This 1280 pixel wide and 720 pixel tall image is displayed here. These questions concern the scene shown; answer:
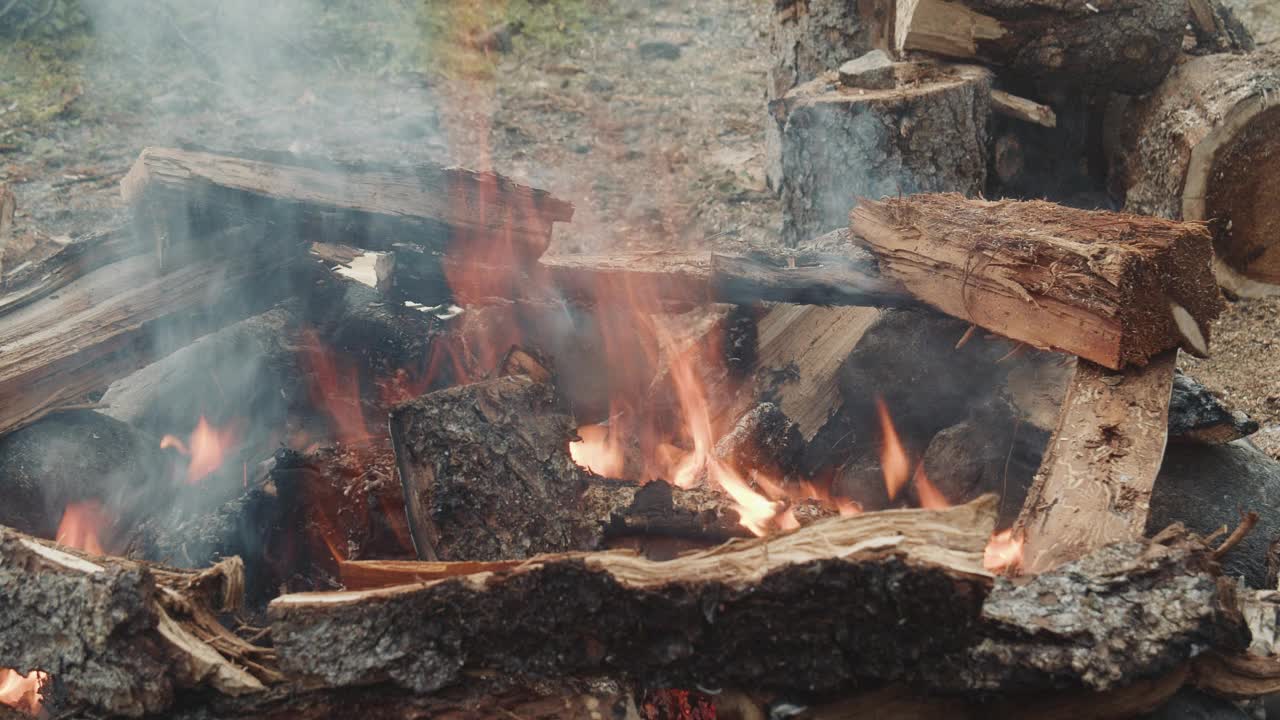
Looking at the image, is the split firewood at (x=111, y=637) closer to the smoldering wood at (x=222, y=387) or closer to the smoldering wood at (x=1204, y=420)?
the smoldering wood at (x=222, y=387)

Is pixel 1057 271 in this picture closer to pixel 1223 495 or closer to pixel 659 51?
pixel 1223 495

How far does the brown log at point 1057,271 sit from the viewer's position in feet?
8.39

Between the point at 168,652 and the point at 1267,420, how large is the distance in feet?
13.0

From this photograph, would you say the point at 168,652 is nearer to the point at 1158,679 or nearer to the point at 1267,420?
the point at 1158,679

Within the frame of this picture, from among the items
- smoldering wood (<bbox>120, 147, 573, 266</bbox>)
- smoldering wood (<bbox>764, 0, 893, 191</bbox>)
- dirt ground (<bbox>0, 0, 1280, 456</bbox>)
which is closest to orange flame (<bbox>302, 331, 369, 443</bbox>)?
smoldering wood (<bbox>120, 147, 573, 266</bbox>)

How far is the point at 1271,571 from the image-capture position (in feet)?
8.44

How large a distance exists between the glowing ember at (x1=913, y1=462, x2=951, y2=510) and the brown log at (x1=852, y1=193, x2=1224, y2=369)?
564 millimetres

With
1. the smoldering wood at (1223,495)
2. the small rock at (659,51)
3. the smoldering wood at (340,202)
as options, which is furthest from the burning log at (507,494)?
the small rock at (659,51)

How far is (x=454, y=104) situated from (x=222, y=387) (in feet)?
14.3

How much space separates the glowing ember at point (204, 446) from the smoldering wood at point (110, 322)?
0.35 meters

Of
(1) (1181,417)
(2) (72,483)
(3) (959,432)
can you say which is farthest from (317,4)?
(1) (1181,417)

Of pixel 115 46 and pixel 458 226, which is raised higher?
pixel 115 46

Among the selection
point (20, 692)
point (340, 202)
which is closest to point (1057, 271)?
point (340, 202)

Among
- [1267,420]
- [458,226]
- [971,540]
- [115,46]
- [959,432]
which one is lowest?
[1267,420]
